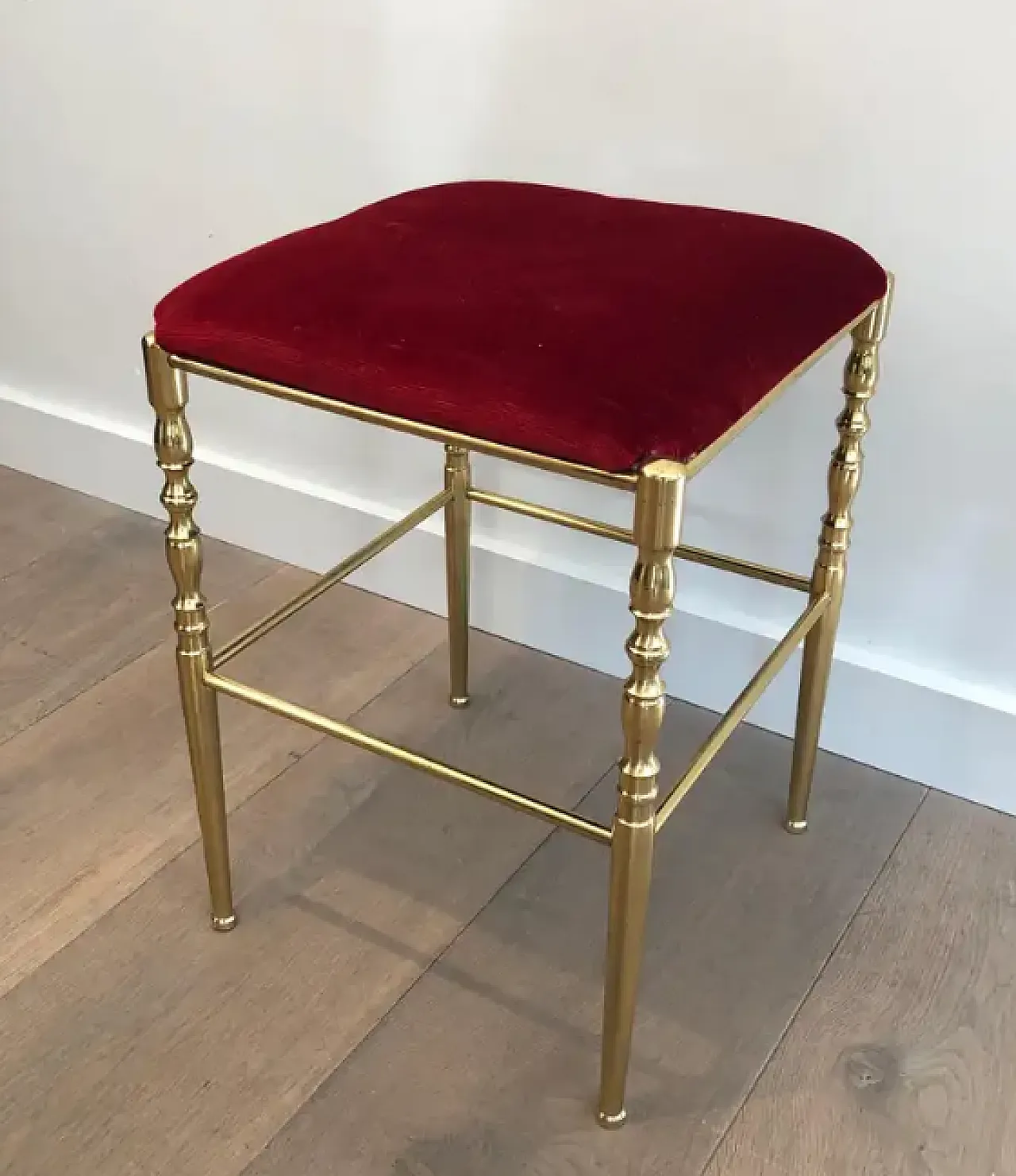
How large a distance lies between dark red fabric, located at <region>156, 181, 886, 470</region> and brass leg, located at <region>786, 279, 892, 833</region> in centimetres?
6

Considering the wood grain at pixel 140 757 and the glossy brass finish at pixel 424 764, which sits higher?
the glossy brass finish at pixel 424 764

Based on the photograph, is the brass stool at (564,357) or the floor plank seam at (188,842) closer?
the brass stool at (564,357)

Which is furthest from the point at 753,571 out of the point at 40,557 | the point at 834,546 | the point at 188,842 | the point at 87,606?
the point at 40,557

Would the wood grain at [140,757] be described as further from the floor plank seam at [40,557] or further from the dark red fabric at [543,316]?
the dark red fabric at [543,316]

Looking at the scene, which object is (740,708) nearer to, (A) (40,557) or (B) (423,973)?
(B) (423,973)

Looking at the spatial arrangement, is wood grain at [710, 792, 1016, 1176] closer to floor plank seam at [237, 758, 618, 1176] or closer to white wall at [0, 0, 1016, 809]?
white wall at [0, 0, 1016, 809]

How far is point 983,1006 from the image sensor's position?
958mm

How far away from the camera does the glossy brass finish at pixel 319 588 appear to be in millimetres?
914

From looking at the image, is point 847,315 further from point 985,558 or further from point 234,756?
point 234,756

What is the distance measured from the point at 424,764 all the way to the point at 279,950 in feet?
0.88

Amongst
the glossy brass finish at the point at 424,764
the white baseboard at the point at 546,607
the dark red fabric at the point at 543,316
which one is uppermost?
the dark red fabric at the point at 543,316

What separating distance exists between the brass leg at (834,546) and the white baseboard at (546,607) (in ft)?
0.39

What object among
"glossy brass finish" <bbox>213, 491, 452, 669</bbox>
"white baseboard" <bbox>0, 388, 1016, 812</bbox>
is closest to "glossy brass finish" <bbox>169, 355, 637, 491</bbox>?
"glossy brass finish" <bbox>213, 491, 452, 669</bbox>

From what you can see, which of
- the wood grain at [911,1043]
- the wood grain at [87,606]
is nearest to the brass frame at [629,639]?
the wood grain at [911,1043]
